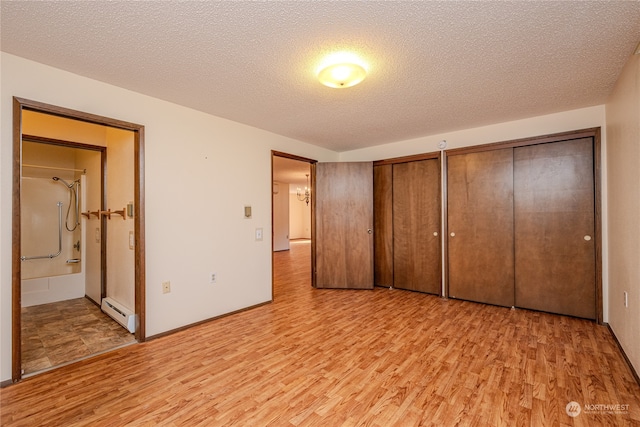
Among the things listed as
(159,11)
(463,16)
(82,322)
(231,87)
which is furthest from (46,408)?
(463,16)

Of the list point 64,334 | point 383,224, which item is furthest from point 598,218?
point 64,334

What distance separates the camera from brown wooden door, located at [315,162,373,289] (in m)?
4.58

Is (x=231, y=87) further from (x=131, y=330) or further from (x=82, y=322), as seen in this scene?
(x=82, y=322)

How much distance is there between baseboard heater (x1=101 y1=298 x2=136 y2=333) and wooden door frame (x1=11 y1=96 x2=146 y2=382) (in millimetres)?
197

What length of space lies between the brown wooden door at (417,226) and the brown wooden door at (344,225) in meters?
0.44

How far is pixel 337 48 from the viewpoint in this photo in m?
1.92

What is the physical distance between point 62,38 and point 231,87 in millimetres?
1121

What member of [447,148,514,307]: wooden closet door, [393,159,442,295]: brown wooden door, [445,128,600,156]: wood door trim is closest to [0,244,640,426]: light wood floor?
[447,148,514,307]: wooden closet door

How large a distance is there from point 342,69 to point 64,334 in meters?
3.62

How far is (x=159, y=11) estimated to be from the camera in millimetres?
1566

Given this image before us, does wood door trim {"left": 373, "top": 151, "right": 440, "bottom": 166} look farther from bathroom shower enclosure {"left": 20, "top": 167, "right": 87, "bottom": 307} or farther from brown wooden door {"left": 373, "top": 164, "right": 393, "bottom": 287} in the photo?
bathroom shower enclosure {"left": 20, "top": 167, "right": 87, "bottom": 307}

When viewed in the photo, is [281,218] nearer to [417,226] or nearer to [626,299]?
[417,226]

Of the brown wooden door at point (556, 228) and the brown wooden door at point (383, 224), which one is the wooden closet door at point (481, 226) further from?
the brown wooden door at point (383, 224)

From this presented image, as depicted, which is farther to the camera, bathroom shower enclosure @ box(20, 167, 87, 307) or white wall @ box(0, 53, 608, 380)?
bathroom shower enclosure @ box(20, 167, 87, 307)
